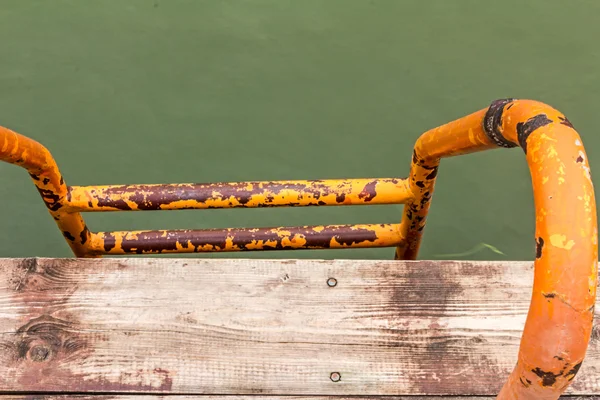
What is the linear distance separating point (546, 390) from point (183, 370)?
0.73 metres

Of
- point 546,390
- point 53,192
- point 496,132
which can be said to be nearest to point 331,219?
point 53,192

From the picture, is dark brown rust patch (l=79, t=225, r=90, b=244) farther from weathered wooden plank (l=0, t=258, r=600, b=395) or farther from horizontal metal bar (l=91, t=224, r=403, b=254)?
weathered wooden plank (l=0, t=258, r=600, b=395)

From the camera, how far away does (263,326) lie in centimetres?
113

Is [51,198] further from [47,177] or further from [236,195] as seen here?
[236,195]

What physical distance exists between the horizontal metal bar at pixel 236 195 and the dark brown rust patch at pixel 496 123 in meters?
0.46

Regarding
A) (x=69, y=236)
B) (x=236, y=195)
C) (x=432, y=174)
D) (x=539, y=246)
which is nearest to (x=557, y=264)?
(x=539, y=246)

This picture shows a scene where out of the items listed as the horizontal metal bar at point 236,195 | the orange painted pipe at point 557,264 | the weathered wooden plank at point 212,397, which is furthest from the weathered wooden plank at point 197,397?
the orange painted pipe at point 557,264

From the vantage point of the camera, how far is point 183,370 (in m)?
1.07

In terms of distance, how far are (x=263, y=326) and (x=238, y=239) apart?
0.89 feet

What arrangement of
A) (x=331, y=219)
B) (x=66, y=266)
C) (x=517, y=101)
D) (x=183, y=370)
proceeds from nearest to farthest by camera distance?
(x=517, y=101) → (x=183, y=370) → (x=66, y=266) → (x=331, y=219)

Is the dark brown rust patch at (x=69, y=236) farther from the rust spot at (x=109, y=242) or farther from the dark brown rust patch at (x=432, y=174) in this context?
the dark brown rust patch at (x=432, y=174)

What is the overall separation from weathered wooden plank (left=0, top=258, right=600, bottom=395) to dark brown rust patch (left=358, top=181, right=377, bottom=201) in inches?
5.6

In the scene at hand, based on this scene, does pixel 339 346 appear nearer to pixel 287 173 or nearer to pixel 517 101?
pixel 517 101

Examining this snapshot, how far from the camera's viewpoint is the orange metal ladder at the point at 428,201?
1.62 ft
